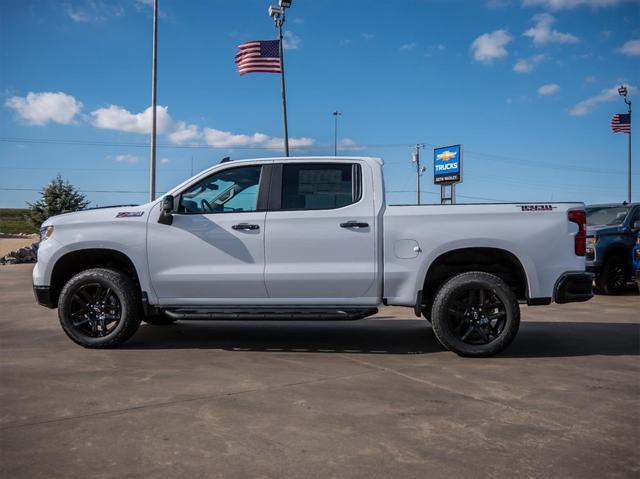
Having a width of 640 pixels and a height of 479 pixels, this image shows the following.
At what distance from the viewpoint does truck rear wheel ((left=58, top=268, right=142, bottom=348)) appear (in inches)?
238

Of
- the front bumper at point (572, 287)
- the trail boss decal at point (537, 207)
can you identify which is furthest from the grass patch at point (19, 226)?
the front bumper at point (572, 287)

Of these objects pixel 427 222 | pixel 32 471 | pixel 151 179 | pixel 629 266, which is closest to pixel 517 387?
pixel 427 222

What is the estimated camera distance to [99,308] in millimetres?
6160

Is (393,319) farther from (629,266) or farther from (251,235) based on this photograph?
(629,266)

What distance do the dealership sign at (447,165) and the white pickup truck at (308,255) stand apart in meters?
23.2

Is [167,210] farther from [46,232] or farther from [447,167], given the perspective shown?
[447,167]

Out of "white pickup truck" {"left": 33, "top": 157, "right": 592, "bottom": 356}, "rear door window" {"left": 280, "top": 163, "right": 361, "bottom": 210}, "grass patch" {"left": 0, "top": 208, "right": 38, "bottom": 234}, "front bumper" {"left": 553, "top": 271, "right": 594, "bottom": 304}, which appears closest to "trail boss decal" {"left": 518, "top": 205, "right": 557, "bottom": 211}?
"white pickup truck" {"left": 33, "top": 157, "right": 592, "bottom": 356}

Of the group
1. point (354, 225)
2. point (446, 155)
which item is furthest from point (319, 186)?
point (446, 155)

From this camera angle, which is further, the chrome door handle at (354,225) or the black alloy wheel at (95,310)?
the black alloy wheel at (95,310)

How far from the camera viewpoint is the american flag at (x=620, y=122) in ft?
97.7

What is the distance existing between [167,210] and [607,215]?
32.2ft

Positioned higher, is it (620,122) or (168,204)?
(620,122)

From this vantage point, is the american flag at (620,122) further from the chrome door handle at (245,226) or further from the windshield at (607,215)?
the chrome door handle at (245,226)

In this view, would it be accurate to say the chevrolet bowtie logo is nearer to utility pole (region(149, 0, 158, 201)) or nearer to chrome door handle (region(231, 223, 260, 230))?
utility pole (region(149, 0, 158, 201))
